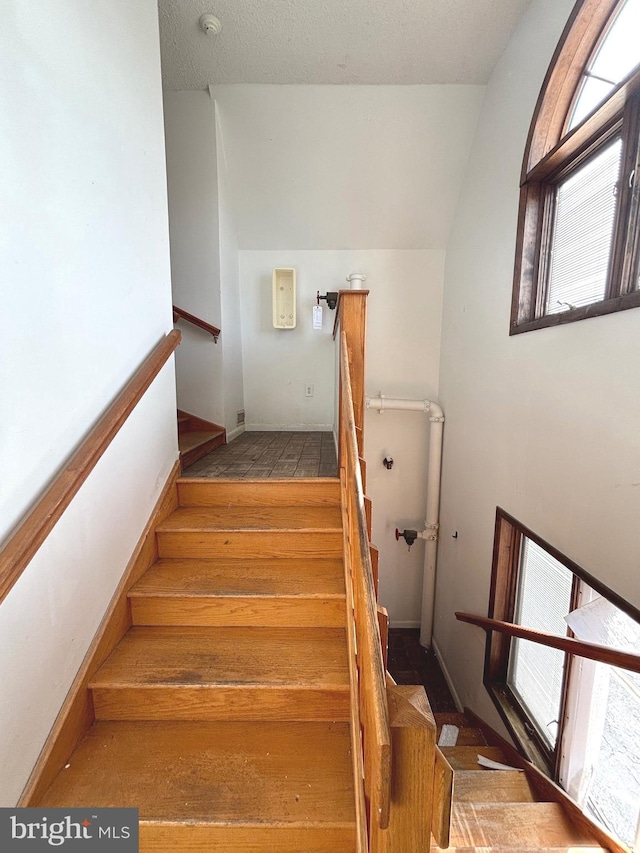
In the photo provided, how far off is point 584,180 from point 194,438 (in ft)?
9.84

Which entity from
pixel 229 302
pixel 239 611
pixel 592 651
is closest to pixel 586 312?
pixel 592 651

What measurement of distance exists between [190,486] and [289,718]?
128 cm

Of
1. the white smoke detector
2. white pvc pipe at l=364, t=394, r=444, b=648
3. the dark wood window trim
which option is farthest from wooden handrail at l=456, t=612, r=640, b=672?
the white smoke detector

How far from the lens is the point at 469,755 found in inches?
83.3

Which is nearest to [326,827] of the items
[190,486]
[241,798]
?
[241,798]

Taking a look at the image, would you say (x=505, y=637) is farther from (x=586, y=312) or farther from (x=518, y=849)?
(x=586, y=312)

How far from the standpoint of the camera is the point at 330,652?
1.46 meters

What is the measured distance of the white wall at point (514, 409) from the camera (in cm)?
145

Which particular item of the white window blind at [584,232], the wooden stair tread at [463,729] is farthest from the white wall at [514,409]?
the white window blind at [584,232]

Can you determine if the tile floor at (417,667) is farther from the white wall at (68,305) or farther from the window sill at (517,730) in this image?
the white wall at (68,305)

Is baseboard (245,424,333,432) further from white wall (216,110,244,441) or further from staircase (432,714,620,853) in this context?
staircase (432,714,620,853)

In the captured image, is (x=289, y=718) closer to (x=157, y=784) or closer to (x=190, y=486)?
(x=157, y=784)

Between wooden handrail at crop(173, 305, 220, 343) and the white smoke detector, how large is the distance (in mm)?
1810

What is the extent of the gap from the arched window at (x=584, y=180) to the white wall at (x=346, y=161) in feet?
3.62
